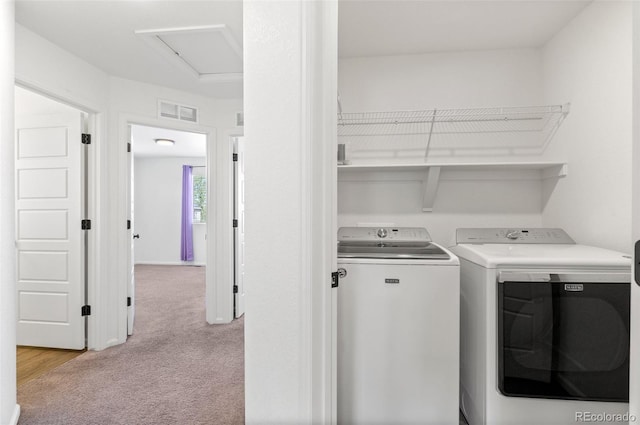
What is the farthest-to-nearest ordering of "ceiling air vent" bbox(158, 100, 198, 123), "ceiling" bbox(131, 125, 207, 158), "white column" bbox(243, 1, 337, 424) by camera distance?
"ceiling" bbox(131, 125, 207, 158) → "ceiling air vent" bbox(158, 100, 198, 123) → "white column" bbox(243, 1, 337, 424)

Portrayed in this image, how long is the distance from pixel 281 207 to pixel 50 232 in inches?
106

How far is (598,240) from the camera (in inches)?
74.9

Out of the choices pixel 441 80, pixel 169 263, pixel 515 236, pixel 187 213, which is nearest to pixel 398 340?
pixel 515 236

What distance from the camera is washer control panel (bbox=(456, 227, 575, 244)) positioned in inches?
81.8

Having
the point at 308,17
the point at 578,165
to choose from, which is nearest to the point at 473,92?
the point at 578,165

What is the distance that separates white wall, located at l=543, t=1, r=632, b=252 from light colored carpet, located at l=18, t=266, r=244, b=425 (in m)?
2.23

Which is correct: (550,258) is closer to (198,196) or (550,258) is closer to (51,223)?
(51,223)

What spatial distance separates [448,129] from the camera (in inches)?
97.7

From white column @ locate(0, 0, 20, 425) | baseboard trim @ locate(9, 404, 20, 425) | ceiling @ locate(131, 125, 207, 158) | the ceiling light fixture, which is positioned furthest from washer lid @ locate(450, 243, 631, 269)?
the ceiling light fixture

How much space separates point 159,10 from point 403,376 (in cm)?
236

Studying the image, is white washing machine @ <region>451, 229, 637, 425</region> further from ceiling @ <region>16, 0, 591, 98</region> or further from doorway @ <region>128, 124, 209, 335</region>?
doorway @ <region>128, 124, 209, 335</region>

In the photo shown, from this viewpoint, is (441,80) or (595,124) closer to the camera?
(595,124)

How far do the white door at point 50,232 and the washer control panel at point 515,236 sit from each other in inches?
115

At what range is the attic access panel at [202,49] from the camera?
2.21m
